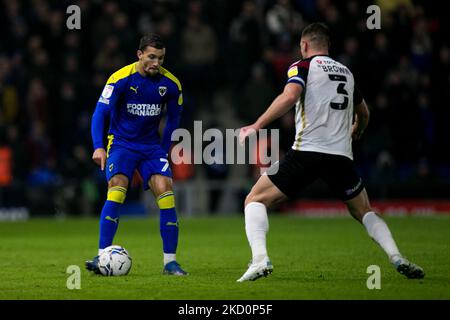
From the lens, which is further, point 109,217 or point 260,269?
point 109,217

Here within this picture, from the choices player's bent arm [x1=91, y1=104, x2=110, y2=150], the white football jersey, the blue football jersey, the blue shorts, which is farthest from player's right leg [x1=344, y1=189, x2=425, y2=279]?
player's bent arm [x1=91, y1=104, x2=110, y2=150]

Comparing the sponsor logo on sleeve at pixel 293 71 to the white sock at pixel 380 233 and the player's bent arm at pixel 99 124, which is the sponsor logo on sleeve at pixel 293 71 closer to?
the white sock at pixel 380 233

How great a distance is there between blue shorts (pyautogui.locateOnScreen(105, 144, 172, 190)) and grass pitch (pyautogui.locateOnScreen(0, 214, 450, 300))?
42.0 inches

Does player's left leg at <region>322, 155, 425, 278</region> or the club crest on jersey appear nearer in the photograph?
A: player's left leg at <region>322, 155, 425, 278</region>

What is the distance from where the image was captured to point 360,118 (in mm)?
10586

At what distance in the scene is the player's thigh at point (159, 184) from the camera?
437 inches

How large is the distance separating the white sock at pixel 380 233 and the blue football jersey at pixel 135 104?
2.45 meters

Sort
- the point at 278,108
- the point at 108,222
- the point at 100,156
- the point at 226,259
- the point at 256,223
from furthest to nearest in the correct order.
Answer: the point at 226,259 < the point at 108,222 < the point at 100,156 < the point at 256,223 < the point at 278,108

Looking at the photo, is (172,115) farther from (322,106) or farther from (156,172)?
(322,106)

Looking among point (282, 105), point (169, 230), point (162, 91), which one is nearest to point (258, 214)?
point (282, 105)

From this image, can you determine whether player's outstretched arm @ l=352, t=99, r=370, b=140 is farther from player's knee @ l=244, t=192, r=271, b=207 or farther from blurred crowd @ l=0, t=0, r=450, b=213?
blurred crowd @ l=0, t=0, r=450, b=213

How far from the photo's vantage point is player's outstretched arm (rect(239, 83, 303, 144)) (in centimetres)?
941

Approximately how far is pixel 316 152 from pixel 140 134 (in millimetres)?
2191
